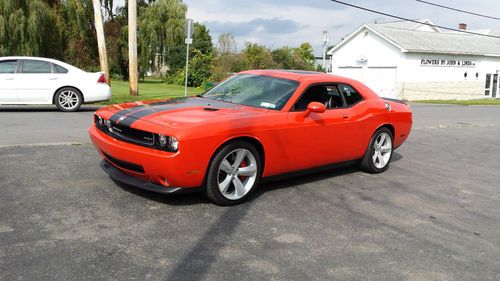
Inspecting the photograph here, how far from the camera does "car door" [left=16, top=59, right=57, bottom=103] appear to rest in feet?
Result: 39.9

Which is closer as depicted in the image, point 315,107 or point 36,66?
point 315,107

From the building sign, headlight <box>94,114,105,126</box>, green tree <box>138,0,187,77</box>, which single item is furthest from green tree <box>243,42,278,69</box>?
headlight <box>94,114,105,126</box>

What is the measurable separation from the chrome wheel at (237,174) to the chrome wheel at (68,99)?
900 cm

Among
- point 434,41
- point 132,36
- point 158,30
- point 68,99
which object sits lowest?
point 68,99

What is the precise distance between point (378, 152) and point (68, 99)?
29.0 ft

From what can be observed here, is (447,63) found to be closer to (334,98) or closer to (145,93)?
(145,93)

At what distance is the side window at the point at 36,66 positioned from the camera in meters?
12.2

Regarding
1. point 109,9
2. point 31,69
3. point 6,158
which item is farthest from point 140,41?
point 6,158

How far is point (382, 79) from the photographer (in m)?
33.2

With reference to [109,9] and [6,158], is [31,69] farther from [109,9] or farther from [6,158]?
[109,9]

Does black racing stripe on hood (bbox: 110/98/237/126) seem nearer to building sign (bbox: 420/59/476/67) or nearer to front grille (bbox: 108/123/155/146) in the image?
front grille (bbox: 108/123/155/146)

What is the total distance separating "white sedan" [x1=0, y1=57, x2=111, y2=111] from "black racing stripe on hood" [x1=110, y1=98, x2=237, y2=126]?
7.64m

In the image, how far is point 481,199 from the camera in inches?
237

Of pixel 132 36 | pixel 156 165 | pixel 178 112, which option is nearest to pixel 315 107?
pixel 178 112
